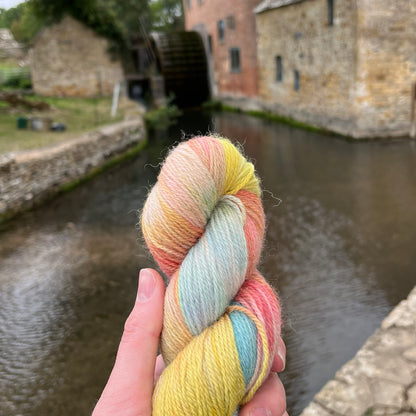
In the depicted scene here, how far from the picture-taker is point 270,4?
48.3ft

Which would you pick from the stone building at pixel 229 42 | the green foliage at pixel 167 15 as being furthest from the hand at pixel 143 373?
the green foliage at pixel 167 15

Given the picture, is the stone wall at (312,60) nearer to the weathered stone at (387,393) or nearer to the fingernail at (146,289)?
the weathered stone at (387,393)

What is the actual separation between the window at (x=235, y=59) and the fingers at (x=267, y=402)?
61.1ft

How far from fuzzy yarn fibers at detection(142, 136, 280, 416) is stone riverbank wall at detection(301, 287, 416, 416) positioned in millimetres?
1982

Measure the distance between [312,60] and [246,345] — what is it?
13.3 meters

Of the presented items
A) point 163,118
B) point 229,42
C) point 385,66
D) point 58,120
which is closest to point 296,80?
point 385,66

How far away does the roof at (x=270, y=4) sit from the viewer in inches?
529

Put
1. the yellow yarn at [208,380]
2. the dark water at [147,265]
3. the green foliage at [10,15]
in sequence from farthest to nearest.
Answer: the green foliage at [10,15]
the dark water at [147,265]
the yellow yarn at [208,380]

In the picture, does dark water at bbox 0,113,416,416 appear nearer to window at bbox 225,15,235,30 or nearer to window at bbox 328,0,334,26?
window at bbox 328,0,334,26

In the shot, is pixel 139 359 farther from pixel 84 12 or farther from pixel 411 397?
pixel 84 12

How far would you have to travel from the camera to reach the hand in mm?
1240

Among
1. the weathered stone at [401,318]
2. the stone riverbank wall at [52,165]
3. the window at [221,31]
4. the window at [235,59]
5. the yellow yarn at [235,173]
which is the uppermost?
the window at [221,31]

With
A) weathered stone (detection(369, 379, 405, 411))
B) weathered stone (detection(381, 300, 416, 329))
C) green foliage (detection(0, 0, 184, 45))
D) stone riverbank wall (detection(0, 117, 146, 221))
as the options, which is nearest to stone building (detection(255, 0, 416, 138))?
stone riverbank wall (detection(0, 117, 146, 221))

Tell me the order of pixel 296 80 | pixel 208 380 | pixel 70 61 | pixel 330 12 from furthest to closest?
pixel 70 61
pixel 296 80
pixel 330 12
pixel 208 380
